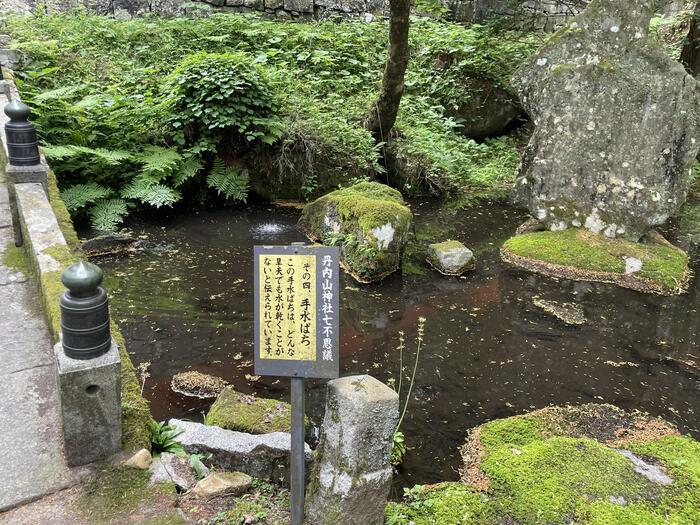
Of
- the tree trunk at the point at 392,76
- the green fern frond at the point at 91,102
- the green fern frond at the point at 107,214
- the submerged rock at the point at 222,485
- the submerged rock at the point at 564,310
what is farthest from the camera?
the green fern frond at the point at 91,102

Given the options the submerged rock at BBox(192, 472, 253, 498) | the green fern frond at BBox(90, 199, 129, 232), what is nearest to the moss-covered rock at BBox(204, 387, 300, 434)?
the submerged rock at BBox(192, 472, 253, 498)

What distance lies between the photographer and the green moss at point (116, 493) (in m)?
3.01

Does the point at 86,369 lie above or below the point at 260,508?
above

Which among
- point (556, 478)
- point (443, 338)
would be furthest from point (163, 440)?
point (443, 338)

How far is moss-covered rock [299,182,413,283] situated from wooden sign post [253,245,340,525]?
4.72 m

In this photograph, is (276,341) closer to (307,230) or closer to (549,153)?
(307,230)

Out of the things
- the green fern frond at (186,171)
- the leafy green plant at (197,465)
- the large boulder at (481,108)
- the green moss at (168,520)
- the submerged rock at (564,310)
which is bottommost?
the submerged rock at (564,310)

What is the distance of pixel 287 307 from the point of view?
320 cm

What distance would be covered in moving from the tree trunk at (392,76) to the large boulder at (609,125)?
2086 mm

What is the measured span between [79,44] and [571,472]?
1264cm

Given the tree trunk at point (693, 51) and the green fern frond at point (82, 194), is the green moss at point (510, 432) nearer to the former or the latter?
the green fern frond at point (82, 194)

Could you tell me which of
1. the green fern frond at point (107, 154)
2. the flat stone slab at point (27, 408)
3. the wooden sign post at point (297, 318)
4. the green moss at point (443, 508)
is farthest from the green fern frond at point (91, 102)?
the green moss at point (443, 508)

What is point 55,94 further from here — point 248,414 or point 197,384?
point 248,414

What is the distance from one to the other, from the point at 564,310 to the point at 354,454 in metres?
4.97
